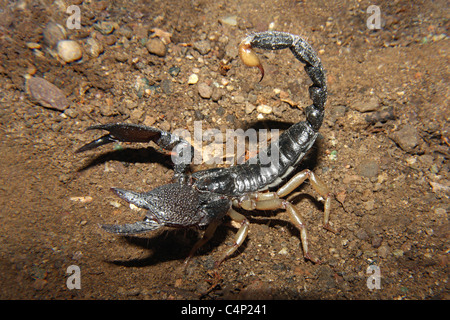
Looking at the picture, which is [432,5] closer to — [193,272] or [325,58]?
[325,58]

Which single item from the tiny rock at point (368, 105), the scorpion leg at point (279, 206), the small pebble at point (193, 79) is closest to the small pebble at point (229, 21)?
the small pebble at point (193, 79)

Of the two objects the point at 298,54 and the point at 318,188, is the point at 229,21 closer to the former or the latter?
the point at 298,54

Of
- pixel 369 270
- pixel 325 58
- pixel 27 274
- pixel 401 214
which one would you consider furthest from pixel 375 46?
A: pixel 27 274

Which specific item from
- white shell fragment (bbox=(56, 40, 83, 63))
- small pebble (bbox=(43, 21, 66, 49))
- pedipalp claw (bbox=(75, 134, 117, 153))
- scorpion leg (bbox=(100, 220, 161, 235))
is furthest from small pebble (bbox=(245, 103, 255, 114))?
small pebble (bbox=(43, 21, 66, 49))

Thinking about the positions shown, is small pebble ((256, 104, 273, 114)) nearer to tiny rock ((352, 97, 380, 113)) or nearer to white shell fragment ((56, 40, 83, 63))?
tiny rock ((352, 97, 380, 113))

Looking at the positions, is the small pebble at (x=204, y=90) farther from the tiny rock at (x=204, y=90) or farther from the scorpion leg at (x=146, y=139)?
the scorpion leg at (x=146, y=139)

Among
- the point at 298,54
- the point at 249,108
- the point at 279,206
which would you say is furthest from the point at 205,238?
the point at 298,54
